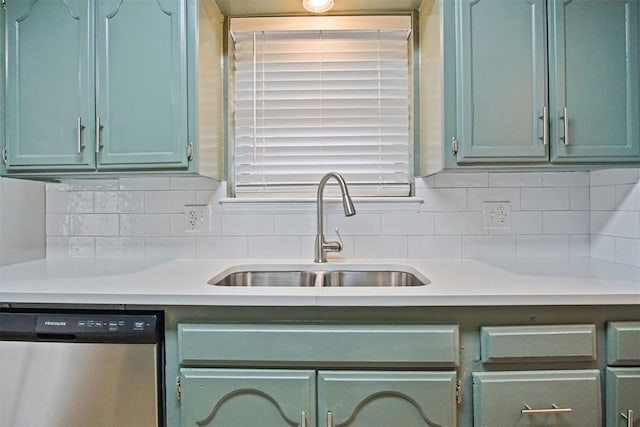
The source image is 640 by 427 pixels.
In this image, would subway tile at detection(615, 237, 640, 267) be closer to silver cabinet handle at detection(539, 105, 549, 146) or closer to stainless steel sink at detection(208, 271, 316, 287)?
silver cabinet handle at detection(539, 105, 549, 146)

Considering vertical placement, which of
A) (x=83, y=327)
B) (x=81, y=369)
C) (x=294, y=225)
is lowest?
(x=81, y=369)

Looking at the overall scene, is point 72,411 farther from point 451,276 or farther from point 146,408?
point 451,276

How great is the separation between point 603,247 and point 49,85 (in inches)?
91.6

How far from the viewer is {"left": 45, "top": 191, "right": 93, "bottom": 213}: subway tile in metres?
1.77

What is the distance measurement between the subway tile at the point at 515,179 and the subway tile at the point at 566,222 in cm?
15

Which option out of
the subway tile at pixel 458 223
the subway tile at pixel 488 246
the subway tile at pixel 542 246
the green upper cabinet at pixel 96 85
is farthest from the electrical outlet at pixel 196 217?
the subway tile at pixel 542 246

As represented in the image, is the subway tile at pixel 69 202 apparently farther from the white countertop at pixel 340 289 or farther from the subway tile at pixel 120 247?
the white countertop at pixel 340 289

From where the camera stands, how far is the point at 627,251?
149 cm

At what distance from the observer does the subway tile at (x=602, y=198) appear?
1.56 meters

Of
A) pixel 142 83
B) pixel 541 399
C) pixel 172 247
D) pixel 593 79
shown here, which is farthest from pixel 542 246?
pixel 142 83

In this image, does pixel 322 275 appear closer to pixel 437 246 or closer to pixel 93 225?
pixel 437 246

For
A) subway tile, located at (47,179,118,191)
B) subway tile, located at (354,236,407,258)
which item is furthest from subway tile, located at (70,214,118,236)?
subway tile, located at (354,236,407,258)

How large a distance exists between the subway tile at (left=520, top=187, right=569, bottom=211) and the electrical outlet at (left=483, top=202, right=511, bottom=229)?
72 millimetres

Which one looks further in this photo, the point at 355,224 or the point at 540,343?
the point at 355,224
